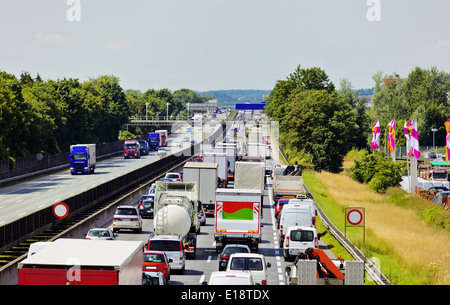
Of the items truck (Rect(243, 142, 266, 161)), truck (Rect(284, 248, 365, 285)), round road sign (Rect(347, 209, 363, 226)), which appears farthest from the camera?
truck (Rect(243, 142, 266, 161))

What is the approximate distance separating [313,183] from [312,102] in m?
26.0

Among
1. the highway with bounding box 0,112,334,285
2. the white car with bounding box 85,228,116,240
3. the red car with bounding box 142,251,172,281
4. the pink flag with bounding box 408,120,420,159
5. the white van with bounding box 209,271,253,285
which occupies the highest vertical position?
the pink flag with bounding box 408,120,420,159

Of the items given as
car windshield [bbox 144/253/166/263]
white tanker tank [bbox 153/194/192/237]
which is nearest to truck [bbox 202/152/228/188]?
white tanker tank [bbox 153/194/192/237]

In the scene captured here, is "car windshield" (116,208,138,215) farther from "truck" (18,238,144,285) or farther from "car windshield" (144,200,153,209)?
"truck" (18,238,144,285)

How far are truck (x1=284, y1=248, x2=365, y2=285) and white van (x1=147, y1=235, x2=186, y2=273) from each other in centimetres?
605

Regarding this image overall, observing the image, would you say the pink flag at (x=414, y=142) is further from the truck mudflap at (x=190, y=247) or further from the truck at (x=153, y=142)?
the truck at (x=153, y=142)

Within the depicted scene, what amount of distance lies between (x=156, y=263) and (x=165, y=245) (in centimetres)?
349

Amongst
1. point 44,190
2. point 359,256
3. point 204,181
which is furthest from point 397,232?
point 44,190

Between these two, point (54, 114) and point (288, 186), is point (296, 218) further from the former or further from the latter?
point (54, 114)

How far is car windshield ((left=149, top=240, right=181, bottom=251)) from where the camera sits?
90.1 ft
